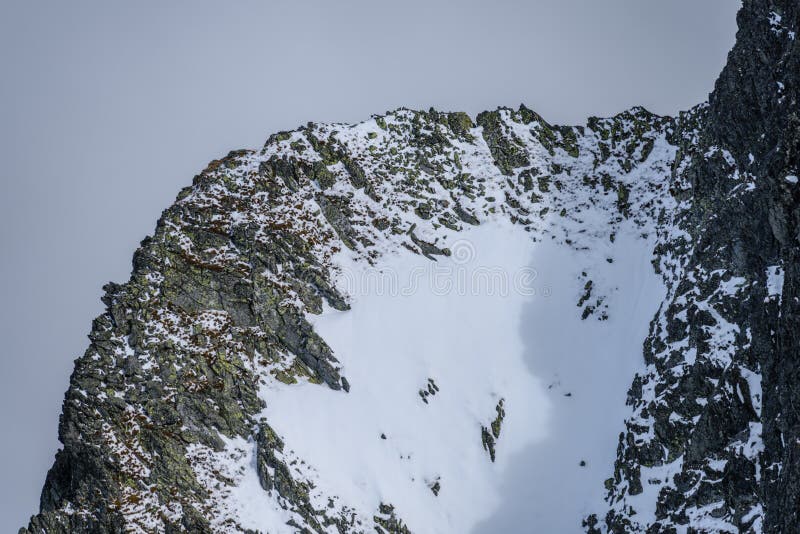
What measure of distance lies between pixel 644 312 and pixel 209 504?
1051 inches

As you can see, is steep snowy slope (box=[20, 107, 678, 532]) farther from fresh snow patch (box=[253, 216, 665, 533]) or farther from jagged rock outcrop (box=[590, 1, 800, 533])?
jagged rock outcrop (box=[590, 1, 800, 533])

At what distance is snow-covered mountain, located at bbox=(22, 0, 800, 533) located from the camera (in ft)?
118

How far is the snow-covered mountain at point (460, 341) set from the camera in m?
36.1

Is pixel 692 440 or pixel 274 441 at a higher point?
pixel 274 441

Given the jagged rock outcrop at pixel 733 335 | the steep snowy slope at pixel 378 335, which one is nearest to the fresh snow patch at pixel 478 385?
the steep snowy slope at pixel 378 335

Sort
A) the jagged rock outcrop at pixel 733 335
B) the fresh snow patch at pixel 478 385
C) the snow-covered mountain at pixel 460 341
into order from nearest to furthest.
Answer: the jagged rock outcrop at pixel 733 335 < the snow-covered mountain at pixel 460 341 < the fresh snow patch at pixel 478 385

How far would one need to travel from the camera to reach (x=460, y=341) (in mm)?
48250

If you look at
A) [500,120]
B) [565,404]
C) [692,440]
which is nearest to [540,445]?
[565,404]

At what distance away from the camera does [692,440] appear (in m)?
37.6

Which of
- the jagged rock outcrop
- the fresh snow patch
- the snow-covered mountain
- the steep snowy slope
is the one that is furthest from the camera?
the fresh snow patch

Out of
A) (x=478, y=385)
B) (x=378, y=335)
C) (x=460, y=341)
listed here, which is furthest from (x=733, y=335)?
(x=378, y=335)

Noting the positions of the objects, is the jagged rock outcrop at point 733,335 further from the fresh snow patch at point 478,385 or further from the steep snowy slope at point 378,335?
the steep snowy slope at point 378,335

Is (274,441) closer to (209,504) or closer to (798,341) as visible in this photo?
(209,504)

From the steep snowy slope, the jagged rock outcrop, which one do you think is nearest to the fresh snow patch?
the steep snowy slope
